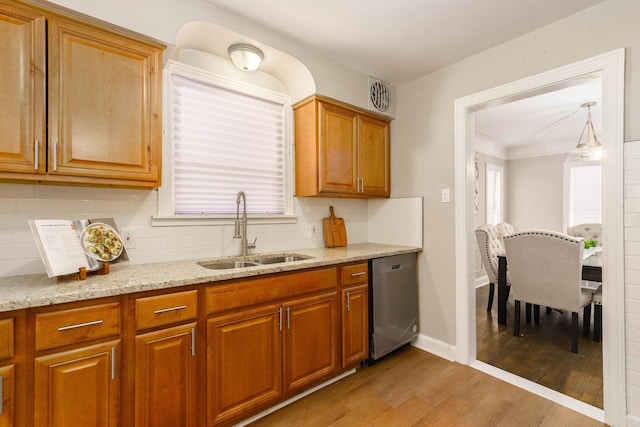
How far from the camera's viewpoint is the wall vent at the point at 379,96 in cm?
280

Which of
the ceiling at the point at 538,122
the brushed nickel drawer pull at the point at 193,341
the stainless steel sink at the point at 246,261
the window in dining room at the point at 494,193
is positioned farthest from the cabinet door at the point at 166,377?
the window in dining room at the point at 494,193

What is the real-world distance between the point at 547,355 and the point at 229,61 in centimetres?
350

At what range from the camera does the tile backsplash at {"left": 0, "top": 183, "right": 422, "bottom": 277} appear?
1562 millimetres

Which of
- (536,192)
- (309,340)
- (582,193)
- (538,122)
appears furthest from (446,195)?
(582,193)

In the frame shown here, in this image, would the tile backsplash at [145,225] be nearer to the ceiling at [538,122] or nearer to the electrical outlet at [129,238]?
the electrical outlet at [129,238]

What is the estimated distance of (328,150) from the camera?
2.51 m

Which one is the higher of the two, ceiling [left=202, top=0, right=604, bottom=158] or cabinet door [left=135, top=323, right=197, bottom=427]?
ceiling [left=202, top=0, right=604, bottom=158]

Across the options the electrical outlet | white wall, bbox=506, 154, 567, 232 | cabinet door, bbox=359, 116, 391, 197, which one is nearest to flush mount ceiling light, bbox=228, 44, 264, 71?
cabinet door, bbox=359, 116, 391, 197

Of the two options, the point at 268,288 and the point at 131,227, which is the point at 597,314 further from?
the point at 131,227

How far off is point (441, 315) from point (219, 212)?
80.3 inches

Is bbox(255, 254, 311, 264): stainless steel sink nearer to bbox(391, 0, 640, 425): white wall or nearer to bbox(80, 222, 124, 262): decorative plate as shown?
bbox(80, 222, 124, 262): decorative plate

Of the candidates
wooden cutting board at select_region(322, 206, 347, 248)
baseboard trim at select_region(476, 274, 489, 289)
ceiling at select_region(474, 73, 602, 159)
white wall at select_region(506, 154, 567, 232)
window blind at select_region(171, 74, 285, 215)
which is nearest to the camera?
window blind at select_region(171, 74, 285, 215)

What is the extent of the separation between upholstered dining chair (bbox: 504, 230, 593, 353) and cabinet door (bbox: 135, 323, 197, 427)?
280cm

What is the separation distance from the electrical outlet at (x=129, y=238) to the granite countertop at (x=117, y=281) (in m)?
0.11
